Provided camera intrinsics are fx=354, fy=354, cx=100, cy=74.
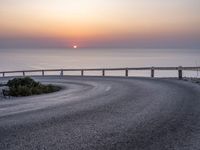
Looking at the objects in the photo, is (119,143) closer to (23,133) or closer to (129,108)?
(23,133)

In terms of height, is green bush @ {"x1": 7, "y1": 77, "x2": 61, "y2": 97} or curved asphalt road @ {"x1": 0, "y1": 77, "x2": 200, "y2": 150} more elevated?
green bush @ {"x1": 7, "y1": 77, "x2": 61, "y2": 97}

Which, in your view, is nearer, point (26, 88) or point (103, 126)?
point (103, 126)

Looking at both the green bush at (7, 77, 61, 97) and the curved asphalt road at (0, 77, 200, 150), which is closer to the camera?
the curved asphalt road at (0, 77, 200, 150)

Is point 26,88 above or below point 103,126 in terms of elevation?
above

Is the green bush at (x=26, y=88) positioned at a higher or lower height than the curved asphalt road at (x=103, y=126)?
higher

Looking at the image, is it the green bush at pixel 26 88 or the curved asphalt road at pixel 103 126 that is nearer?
the curved asphalt road at pixel 103 126

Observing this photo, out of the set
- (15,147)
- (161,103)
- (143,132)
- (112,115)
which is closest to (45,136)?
(15,147)

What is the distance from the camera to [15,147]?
7.34 meters

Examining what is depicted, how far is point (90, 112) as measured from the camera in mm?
11898

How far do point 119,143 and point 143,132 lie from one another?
1260mm

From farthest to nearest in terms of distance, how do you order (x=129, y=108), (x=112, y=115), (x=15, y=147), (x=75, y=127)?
(x=129, y=108), (x=112, y=115), (x=75, y=127), (x=15, y=147)

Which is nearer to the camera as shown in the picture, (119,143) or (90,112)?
(119,143)

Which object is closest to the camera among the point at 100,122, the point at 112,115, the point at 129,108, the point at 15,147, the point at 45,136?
the point at 15,147

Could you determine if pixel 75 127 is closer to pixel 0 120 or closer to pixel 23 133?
pixel 23 133
